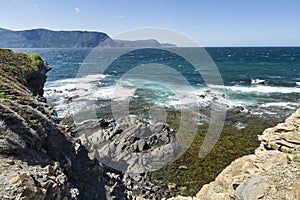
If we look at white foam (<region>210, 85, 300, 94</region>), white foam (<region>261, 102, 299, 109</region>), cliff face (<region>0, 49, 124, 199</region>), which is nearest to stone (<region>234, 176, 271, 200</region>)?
cliff face (<region>0, 49, 124, 199</region>)

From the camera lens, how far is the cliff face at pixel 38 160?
755 centimetres

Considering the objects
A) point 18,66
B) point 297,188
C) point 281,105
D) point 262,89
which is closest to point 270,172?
point 297,188

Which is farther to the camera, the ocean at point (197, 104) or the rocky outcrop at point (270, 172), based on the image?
the ocean at point (197, 104)

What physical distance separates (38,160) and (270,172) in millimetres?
8941

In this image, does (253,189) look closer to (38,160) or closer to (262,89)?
(38,160)

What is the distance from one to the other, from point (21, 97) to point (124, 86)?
3946 centimetres

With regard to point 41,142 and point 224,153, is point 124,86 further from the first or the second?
point 41,142

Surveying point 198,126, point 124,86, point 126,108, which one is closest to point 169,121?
point 198,126

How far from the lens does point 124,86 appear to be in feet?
173

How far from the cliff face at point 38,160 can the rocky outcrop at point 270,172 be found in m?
6.16

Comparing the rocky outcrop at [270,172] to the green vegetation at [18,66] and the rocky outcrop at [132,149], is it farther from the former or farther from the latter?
the green vegetation at [18,66]

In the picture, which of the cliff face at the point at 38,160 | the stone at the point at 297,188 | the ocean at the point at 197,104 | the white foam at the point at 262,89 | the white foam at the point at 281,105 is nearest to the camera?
the stone at the point at 297,188

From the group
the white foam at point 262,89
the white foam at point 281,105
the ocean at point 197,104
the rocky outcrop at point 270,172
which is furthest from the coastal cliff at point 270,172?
the white foam at point 262,89

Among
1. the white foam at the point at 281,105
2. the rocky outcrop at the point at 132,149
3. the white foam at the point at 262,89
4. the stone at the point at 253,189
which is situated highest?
the stone at the point at 253,189
